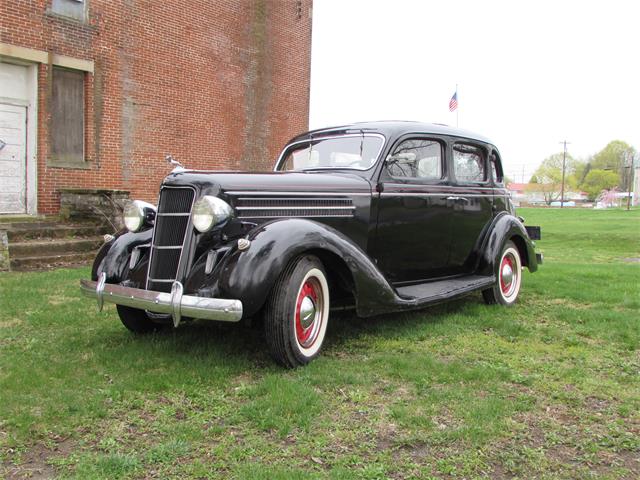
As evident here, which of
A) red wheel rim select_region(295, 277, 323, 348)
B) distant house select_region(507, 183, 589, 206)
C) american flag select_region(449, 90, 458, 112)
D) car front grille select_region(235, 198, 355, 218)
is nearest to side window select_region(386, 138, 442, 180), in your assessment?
car front grille select_region(235, 198, 355, 218)

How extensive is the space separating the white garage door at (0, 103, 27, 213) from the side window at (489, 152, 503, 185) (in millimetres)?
8477

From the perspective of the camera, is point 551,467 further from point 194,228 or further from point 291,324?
point 194,228

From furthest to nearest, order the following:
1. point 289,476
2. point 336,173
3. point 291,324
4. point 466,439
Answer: point 336,173
point 291,324
point 466,439
point 289,476

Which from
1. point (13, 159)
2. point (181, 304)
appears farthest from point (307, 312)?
point (13, 159)

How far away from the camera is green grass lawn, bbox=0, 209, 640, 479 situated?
2.57 meters

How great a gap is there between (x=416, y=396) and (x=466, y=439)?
603mm

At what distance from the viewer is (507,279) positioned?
621 centimetres

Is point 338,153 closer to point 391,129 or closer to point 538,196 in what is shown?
point 391,129

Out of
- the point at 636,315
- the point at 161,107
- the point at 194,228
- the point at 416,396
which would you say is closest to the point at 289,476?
the point at 416,396

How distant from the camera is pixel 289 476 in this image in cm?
241

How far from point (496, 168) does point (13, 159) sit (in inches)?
339

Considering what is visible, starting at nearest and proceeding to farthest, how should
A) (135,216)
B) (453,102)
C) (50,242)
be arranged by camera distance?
(135,216) < (50,242) < (453,102)

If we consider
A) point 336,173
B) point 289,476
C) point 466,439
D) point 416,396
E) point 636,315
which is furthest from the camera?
point 636,315

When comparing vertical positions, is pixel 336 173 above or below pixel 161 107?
below
